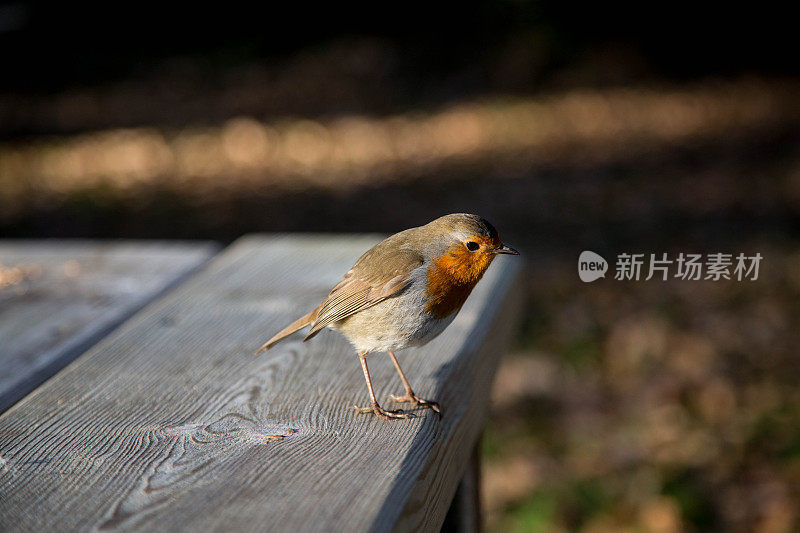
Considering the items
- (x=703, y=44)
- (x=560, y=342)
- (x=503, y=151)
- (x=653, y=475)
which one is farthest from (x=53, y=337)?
(x=703, y=44)

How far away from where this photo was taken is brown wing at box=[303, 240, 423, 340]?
72.9 inches

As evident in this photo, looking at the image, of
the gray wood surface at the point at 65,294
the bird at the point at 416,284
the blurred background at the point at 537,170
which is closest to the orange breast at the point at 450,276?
the bird at the point at 416,284

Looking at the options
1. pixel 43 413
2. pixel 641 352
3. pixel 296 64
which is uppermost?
pixel 296 64

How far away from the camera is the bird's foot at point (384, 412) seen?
1.70 m

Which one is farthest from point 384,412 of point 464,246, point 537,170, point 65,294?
point 537,170

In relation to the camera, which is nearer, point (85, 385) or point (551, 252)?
point (85, 385)

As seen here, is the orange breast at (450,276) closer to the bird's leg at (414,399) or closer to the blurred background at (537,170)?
the bird's leg at (414,399)

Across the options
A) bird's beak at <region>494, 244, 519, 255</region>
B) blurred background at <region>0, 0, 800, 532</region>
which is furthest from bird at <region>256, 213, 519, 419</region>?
blurred background at <region>0, 0, 800, 532</region>

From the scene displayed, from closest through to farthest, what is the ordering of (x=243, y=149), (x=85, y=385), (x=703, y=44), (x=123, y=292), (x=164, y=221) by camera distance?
1. (x=85, y=385)
2. (x=123, y=292)
3. (x=164, y=221)
4. (x=243, y=149)
5. (x=703, y=44)

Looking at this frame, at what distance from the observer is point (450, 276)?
184 centimetres

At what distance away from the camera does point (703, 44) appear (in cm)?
1217

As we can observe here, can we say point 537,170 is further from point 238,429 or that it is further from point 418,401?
point 238,429

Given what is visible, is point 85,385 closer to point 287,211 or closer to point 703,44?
point 287,211

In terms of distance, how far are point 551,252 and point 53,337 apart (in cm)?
496
